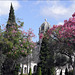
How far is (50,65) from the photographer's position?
28.2 m

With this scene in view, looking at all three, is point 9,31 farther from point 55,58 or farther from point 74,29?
point 55,58

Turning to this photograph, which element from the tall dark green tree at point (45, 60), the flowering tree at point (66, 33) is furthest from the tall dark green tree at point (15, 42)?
the tall dark green tree at point (45, 60)

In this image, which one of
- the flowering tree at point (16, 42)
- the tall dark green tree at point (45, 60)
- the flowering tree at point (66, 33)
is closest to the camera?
the flowering tree at point (66, 33)

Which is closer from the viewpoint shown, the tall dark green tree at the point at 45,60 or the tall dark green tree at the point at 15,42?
the tall dark green tree at the point at 15,42

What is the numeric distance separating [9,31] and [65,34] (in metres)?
6.79

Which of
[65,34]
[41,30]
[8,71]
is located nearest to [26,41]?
[65,34]

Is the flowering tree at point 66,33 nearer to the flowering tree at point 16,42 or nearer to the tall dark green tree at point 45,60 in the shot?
the flowering tree at point 16,42

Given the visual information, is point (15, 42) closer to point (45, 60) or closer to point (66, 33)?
point (66, 33)

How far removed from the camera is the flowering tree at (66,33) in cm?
1784

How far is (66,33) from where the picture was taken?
18078 mm

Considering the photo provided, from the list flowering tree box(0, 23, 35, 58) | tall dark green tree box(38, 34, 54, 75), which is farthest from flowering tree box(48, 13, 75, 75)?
tall dark green tree box(38, 34, 54, 75)

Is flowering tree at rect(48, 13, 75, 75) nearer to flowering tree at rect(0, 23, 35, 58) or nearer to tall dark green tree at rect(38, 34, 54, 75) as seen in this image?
flowering tree at rect(0, 23, 35, 58)

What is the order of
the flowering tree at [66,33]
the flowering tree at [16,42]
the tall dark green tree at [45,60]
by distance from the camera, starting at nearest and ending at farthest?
the flowering tree at [66,33]
the flowering tree at [16,42]
the tall dark green tree at [45,60]

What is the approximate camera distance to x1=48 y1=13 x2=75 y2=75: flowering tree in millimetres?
17844
